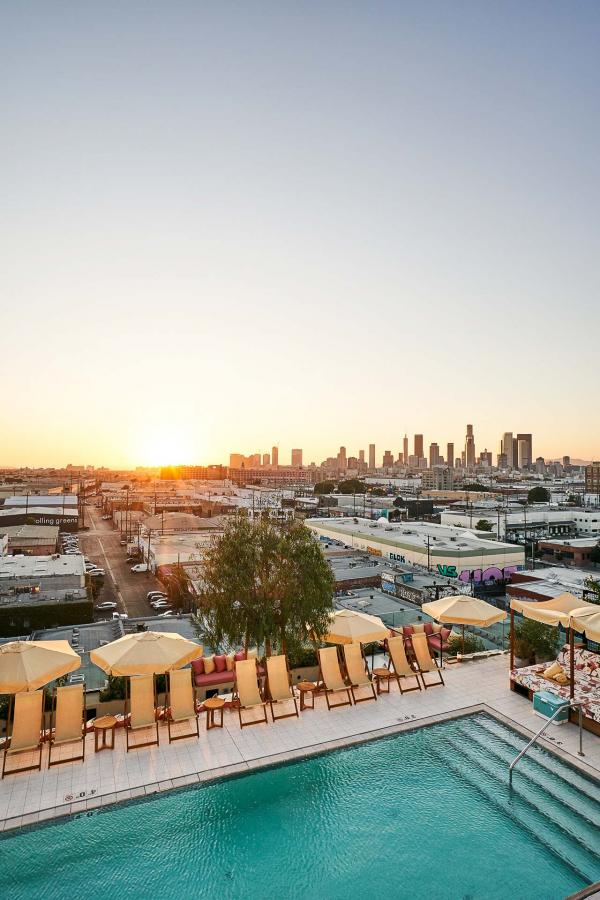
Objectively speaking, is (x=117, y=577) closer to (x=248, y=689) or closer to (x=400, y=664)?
(x=248, y=689)

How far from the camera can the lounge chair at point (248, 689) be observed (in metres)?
8.94

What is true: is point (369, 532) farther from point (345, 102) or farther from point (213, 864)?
point (213, 864)

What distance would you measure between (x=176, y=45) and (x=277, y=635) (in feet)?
59.0

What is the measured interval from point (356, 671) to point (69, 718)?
510 centimetres

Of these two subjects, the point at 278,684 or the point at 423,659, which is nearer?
the point at 278,684

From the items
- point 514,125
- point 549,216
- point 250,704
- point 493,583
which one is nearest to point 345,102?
point 514,125

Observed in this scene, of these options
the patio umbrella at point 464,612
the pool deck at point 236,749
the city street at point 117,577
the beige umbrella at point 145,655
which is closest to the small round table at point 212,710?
Answer: the pool deck at point 236,749

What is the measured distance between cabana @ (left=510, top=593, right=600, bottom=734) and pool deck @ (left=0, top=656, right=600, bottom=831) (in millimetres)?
334

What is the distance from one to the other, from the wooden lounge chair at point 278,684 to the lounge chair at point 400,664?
7.17 feet

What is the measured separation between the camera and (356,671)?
395 inches

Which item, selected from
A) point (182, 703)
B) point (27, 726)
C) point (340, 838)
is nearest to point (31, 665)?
point (27, 726)

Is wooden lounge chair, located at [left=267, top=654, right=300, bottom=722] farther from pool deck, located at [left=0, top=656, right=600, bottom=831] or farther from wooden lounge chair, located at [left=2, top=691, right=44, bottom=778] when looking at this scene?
wooden lounge chair, located at [left=2, top=691, right=44, bottom=778]

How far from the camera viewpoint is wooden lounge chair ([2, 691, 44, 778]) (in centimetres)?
759

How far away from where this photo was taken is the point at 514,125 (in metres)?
17.9
